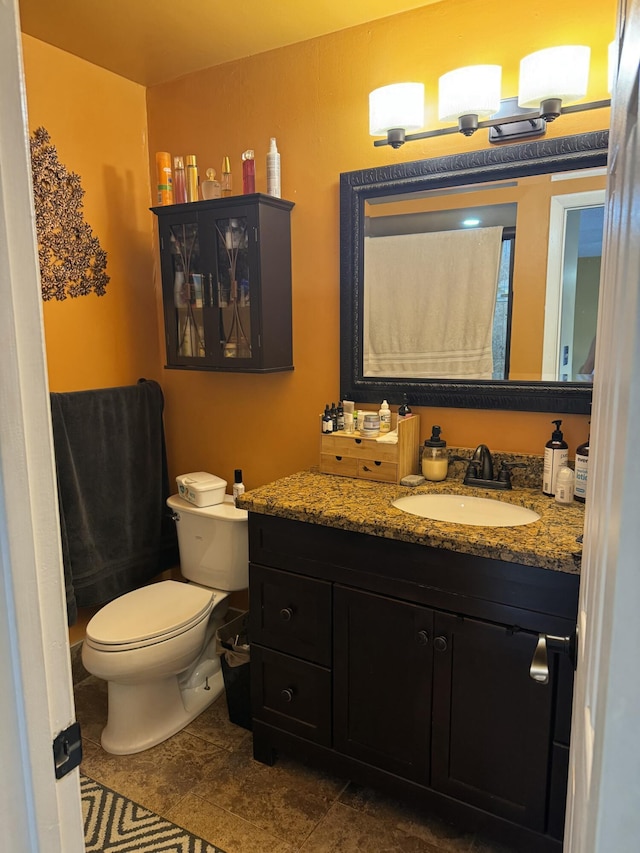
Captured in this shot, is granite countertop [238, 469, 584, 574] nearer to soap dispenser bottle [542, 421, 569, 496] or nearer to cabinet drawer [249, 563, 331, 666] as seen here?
soap dispenser bottle [542, 421, 569, 496]

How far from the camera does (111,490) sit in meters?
2.42

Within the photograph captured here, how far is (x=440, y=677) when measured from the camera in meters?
1.59

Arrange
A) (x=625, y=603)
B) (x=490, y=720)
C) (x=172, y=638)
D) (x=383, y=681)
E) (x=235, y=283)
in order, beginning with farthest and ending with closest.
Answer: (x=235, y=283), (x=172, y=638), (x=383, y=681), (x=490, y=720), (x=625, y=603)

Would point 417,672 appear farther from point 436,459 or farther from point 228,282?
point 228,282

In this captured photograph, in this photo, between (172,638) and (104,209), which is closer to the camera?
(172,638)

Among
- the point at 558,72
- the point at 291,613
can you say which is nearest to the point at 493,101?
the point at 558,72

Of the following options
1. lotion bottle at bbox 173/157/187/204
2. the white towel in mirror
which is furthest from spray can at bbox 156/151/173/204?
the white towel in mirror

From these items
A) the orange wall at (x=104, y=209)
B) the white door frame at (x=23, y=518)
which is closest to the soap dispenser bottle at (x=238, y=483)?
the orange wall at (x=104, y=209)

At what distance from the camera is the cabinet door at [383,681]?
1.62 metres

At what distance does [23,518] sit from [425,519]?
1188 millimetres

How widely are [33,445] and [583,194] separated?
1.69 metres

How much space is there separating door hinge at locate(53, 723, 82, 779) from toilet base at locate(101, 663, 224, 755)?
1468 millimetres

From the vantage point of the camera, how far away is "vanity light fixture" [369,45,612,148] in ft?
5.30

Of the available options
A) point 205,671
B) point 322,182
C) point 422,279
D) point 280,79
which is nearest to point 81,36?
point 280,79
